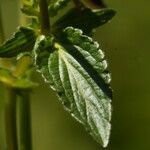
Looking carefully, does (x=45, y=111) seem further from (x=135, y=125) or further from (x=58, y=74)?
(x=58, y=74)

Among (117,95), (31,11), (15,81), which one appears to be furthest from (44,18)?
(117,95)

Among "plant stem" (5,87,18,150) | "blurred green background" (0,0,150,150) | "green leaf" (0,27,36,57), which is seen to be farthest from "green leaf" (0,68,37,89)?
"blurred green background" (0,0,150,150)

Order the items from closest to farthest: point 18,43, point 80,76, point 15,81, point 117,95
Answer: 1. point 80,76
2. point 18,43
3. point 15,81
4. point 117,95

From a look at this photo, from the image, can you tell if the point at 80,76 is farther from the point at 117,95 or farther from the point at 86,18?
the point at 117,95

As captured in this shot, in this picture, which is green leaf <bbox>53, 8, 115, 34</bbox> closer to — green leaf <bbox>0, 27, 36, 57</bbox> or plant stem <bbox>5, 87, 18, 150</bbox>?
green leaf <bbox>0, 27, 36, 57</bbox>

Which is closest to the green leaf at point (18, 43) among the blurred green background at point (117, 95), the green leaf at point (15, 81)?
the green leaf at point (15, 81)

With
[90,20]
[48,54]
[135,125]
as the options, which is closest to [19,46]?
[48,54]
